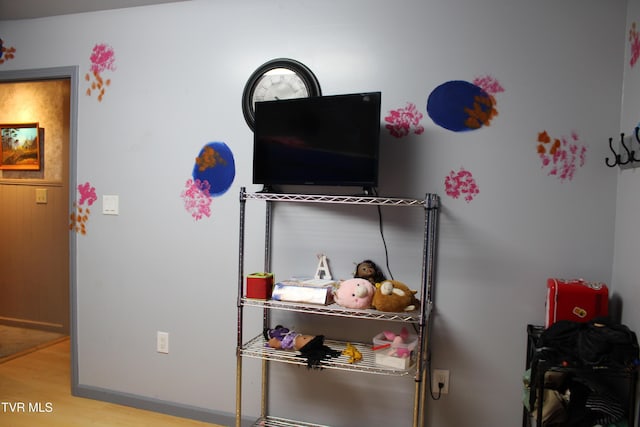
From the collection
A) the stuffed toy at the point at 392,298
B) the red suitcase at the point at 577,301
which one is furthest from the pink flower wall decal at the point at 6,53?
the red suitcase at the point at 577,301

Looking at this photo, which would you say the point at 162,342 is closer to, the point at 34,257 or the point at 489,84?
the point at 34,257

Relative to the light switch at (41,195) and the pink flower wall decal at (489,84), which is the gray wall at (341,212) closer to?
the pink flower wall decal at (489,84)

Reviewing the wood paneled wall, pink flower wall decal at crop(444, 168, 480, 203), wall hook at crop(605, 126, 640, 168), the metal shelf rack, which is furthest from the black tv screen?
the wood paneled wall

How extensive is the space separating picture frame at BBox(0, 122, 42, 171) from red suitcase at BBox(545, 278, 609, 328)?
388 centimetres

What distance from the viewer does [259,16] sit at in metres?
2.22

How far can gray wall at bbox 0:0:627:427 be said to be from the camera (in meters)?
1.89

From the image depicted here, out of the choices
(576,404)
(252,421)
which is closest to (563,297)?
(576,404)

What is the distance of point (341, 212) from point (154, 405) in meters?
1.53

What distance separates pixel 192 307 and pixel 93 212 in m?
0.83

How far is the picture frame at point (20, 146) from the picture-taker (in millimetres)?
3650

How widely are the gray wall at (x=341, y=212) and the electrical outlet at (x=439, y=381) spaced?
0.06m

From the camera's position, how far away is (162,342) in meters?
2.46

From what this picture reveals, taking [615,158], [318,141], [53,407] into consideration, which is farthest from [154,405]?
[615,158]

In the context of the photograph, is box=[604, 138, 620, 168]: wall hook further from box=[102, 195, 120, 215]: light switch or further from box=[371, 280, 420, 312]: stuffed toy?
box=[102, 195, 120, 215]: light switch
